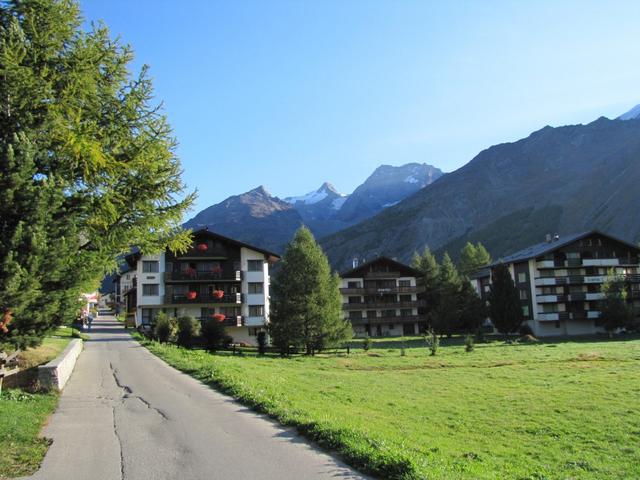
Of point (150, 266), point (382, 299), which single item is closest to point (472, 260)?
point (382, 299)

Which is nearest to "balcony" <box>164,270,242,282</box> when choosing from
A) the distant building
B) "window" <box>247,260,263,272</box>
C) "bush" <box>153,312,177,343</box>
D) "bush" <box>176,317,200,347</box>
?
"window" <box>247,260,263,272</box>

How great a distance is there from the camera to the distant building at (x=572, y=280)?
78.6 meters

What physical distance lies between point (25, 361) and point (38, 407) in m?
7.91

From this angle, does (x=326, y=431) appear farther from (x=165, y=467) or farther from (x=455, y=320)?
(x=455, y=320)

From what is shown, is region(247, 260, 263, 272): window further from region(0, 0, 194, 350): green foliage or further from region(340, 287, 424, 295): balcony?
region(0, 0, 194, 350): green foliage

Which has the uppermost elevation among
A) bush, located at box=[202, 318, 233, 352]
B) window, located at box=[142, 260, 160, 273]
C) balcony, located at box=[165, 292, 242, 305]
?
window, located at box=[142, 260, 160, 273]

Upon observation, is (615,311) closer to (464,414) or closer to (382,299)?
(382,299)

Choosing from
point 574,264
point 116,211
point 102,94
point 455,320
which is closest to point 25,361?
point 116,211

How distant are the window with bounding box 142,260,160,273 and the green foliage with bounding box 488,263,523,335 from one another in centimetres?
4444

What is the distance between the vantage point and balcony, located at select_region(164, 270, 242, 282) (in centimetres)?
5959

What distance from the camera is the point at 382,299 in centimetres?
8469

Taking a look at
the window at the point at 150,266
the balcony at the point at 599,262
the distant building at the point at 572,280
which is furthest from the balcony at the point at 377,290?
the window at the point at 150,266

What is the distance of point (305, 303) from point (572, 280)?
166 ft

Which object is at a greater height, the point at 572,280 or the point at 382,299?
the point at 572,280
